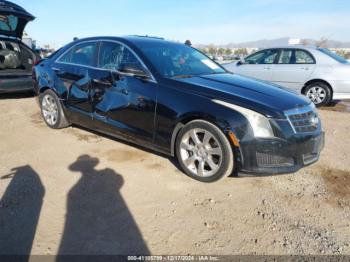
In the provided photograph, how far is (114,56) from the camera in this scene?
4.39 metres

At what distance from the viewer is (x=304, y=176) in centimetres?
385

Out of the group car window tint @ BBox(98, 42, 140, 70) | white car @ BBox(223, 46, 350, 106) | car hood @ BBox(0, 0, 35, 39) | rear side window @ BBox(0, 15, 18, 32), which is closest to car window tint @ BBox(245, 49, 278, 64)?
white car @ BBox(223, 46, 350, 106)

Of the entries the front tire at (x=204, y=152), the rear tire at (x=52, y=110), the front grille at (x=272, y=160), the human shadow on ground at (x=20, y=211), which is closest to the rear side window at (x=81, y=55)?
the rear tire at (x=52, y=110)

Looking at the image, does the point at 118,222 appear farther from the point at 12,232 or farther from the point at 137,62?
the point at 137,62

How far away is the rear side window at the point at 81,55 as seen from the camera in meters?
4.69

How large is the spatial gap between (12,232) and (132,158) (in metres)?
1.89

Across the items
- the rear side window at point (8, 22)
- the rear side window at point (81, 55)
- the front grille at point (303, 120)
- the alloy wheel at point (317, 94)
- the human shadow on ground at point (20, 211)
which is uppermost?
the rear side window at point (8, 22)

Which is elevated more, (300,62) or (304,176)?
(300,62)

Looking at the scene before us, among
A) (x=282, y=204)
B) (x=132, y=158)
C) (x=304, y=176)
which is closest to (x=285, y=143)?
(x=282, y=204)

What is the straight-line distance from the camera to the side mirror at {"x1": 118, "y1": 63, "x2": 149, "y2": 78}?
3.87 m

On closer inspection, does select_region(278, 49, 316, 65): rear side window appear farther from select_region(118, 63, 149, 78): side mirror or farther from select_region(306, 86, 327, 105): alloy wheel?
select_region(118, 63, 149, 78): side mirror

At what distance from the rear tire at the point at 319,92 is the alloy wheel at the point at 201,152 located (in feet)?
17.7

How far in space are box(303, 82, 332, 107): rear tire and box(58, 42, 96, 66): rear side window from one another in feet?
18.5

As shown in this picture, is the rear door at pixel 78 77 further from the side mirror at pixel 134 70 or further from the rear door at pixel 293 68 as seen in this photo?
the rear door at pixel 293 68
